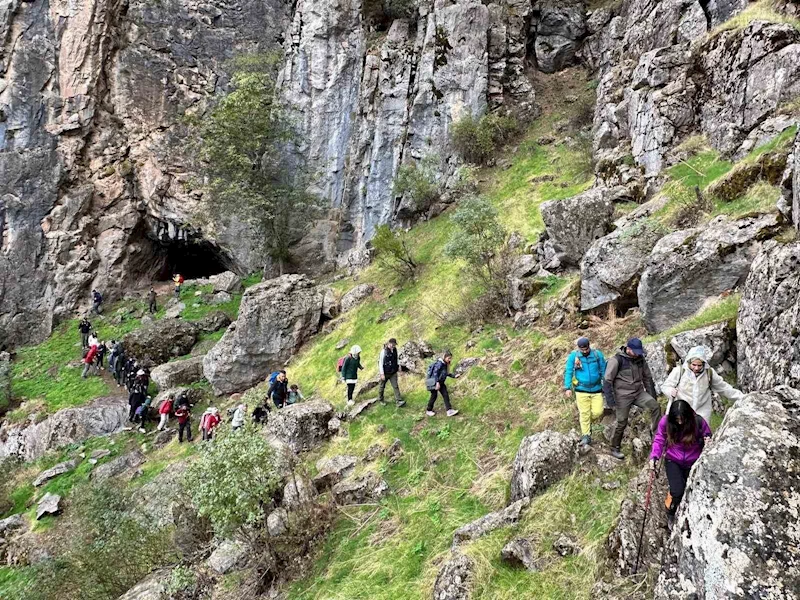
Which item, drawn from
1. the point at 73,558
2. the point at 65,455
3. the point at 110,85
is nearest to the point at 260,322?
the point at 65,455

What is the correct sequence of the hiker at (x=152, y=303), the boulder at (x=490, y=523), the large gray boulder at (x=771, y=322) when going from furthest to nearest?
the hiker at (x=152, y=303)
the boulder at (x=490, y=523)
the large gray boulder at (x=771, y=322)

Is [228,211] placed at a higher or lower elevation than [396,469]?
higher

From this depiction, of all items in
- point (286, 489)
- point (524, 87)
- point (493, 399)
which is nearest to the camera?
point (286, 489)

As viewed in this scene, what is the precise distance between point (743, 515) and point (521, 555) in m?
2.69

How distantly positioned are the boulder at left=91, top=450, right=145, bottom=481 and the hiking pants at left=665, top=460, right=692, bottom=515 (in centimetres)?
1710

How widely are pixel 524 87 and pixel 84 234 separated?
95.4 ft

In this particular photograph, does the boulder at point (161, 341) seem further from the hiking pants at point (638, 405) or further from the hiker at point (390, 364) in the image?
the hiking pants at point (638, 405)

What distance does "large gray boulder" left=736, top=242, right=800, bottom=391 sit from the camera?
→ 4973 millimetres

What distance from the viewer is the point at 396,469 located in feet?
31.0

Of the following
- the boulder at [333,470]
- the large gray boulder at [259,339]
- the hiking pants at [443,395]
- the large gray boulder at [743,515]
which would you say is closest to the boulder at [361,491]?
the boulder at [333,470]

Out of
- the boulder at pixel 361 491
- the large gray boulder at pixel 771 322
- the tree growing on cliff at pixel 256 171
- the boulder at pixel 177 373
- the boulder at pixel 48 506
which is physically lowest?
the boulder at pixel 48 506

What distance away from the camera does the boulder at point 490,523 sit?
20.0ft

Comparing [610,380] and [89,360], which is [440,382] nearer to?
[610,380]

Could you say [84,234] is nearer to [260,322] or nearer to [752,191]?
[260,322]
